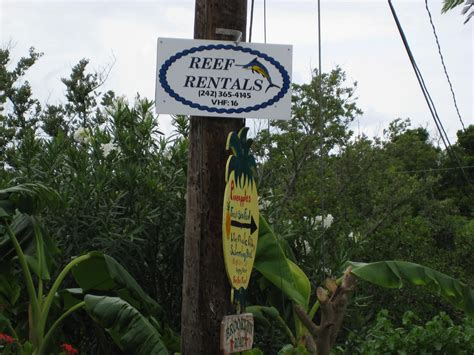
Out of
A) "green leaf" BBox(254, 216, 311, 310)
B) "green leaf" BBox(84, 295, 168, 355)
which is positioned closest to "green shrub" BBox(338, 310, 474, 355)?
"green leaf" BBox(254, 216, 311, 310)

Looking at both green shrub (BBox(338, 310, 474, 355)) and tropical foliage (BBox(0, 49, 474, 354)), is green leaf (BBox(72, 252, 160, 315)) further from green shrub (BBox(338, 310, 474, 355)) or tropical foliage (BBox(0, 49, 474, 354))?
green shrub (BBox(338, 310, 474, 355))

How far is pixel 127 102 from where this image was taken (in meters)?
9.08

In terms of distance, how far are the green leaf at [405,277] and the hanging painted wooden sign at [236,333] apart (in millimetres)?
2104

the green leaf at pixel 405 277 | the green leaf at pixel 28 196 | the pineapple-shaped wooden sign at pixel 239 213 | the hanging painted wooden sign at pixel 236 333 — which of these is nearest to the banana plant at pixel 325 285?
the green leaf at pixel 405 277

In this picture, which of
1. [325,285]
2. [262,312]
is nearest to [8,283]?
[262,312]

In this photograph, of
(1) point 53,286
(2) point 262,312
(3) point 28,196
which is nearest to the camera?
(3) point 28,196

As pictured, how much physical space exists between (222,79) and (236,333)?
1635 millimetres

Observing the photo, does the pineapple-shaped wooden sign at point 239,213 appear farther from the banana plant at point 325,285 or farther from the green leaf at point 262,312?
the green leaf at point 262,312

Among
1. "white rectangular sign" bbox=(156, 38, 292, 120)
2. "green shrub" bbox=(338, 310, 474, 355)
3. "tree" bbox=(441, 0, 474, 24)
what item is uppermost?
"tree" bbox=(441, 0, 474, 24)

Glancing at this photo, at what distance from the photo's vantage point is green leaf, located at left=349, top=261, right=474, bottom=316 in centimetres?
742

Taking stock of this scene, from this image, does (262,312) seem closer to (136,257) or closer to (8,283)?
(136,257)

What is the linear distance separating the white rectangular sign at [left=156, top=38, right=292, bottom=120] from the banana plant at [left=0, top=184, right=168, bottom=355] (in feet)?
6.19

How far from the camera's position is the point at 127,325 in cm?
643

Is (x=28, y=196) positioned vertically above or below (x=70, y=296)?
above
